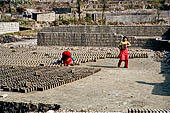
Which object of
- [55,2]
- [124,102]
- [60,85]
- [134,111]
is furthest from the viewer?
[55,2]

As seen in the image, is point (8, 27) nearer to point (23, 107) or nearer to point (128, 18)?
point (128, 18)

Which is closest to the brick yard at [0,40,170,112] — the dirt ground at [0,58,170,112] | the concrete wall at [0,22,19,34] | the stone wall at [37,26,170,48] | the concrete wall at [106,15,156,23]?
the dirt ground at [0,58,170,112]

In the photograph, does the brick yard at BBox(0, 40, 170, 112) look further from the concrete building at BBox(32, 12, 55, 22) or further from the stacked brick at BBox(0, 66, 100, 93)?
the concrete building at BBox(32, 12, 55, 22)

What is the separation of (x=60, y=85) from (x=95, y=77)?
59.1 inches

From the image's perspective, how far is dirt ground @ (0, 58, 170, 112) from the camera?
7207 mm

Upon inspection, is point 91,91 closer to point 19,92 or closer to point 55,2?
point 19,92

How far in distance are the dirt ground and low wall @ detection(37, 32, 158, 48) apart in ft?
20.1

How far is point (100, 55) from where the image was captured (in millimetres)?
14781

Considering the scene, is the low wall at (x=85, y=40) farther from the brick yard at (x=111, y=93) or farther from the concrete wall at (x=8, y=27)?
the concrete wall at (x=8, y=27)

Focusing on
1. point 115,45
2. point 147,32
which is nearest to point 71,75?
point 115,45

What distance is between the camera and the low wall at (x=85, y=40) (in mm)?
17453

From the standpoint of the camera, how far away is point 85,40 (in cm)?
1836

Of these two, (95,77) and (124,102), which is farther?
(95,77)

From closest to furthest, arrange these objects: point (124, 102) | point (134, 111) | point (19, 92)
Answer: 1. point (134, 111)
2. point (124, 102)
3. point (19, 92)
